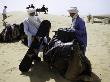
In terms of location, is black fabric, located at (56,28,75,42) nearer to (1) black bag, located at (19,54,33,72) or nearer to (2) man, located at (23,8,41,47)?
(1) black bag, located at (19,54,33,72)

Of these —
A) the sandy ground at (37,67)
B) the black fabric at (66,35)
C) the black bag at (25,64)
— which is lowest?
the sandy ground at (37,67)

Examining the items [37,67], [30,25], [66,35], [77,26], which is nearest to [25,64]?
[37,67]

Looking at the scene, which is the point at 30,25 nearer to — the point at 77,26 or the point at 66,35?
the point at 66,35

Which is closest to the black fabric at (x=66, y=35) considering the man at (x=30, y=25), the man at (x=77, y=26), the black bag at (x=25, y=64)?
the man at (x=77, y=26)

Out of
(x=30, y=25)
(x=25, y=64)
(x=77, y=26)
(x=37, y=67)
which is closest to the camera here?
(x=77, y=26)

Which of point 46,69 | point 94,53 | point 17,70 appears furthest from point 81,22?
point 94,53

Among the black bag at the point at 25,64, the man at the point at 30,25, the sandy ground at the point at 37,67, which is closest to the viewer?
the sandy ground at the point at 37,67

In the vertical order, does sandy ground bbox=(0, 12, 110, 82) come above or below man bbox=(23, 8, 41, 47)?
below

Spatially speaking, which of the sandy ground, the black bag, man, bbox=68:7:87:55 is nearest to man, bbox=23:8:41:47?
the sandy ground

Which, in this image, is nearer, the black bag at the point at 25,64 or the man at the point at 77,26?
the man at the point at 77,26

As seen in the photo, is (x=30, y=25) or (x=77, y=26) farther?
(x=30, y=25)

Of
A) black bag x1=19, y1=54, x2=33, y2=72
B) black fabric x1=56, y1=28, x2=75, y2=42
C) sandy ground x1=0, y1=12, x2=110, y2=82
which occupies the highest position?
black fabric x1=56, y1=28, x2=75, y2=42

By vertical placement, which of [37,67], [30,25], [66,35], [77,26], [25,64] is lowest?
[37,67]

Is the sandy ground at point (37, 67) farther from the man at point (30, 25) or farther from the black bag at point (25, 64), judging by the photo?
the man at point (30, 25)
